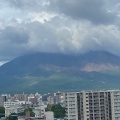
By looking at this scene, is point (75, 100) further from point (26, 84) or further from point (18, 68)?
point (18, 68)

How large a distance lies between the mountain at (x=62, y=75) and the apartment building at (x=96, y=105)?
89.3 m

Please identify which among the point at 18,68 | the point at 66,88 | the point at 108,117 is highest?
the point at 18,68

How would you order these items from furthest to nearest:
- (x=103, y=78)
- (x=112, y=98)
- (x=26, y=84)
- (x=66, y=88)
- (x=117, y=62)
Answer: (x=117, y=62), (x=103, y=78), (x=26, y=84), (x=66, y=88), (x=112, y=98)

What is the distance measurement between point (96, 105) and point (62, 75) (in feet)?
406

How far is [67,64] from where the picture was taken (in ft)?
625

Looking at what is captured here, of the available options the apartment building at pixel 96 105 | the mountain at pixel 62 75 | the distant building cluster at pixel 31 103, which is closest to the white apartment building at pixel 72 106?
the apartment building at pixel 96 105

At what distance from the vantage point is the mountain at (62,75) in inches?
5182

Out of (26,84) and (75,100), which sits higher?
(26,84)

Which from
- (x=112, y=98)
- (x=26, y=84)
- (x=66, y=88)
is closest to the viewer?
(x=112, y=98)

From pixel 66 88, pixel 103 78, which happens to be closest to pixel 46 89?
pixel 66 88

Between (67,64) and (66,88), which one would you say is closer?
(66,88)

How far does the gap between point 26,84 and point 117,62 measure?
51.9 meters

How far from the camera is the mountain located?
13162cm

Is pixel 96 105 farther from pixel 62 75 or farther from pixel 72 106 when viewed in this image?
pixel 62 75
